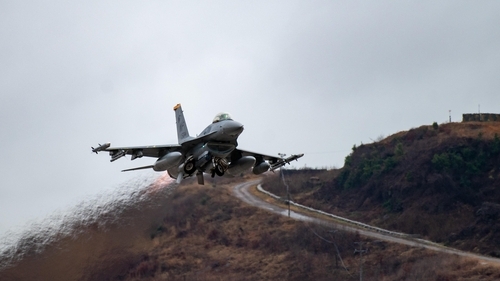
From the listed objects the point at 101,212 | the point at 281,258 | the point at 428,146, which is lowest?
the point at 281,258

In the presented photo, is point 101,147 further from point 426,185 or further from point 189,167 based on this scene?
point 426,185

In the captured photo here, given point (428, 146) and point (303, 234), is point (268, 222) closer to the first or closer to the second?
point (303, 234)

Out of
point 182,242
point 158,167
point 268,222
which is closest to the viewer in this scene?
point 158,167

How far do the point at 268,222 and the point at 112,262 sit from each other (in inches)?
920

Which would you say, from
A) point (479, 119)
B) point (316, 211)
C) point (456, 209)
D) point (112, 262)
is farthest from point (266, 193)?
point (112, 262)

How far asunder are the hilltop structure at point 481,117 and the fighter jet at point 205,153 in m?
51.9

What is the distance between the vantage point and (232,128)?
3241 centimetres

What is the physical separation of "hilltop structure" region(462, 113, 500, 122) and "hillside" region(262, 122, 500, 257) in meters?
3.08

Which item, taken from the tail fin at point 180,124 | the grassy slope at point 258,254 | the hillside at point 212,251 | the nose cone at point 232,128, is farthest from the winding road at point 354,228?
the nose cone at point 232,128

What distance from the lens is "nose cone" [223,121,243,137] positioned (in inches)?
1277

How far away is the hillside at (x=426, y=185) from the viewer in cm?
6247

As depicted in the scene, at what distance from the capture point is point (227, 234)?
60.5m

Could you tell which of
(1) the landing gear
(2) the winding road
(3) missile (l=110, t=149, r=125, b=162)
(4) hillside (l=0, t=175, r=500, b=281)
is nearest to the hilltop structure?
(2) the winding road

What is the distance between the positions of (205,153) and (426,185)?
41.2 metres
